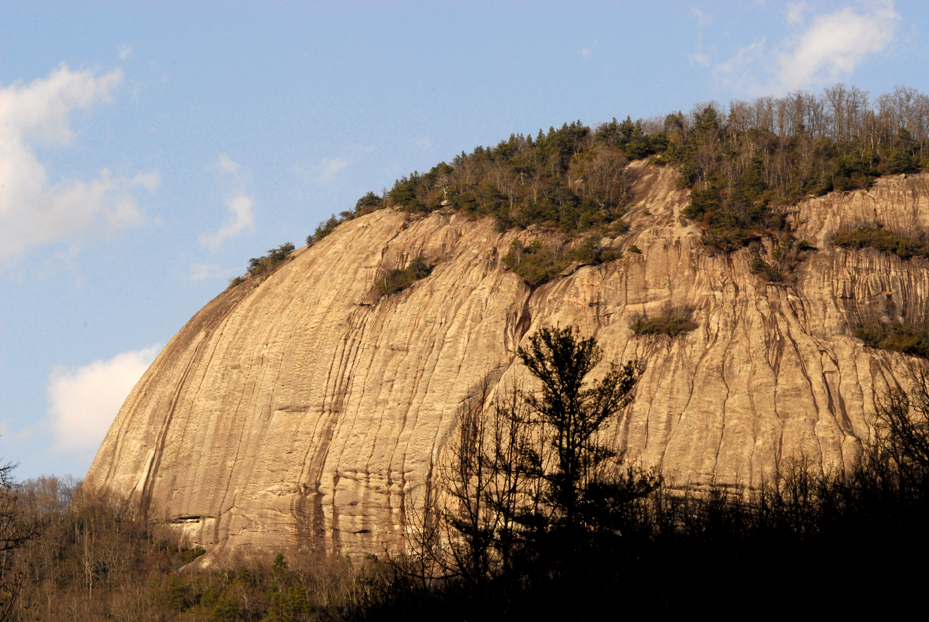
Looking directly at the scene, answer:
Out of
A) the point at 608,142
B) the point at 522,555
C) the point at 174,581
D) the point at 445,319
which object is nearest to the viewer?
the point at 522,555

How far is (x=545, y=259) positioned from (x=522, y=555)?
32236 millimetres

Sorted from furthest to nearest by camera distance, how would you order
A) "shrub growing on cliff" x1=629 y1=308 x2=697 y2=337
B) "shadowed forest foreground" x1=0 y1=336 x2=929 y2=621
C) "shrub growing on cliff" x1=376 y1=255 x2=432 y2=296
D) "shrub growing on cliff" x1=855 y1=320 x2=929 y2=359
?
1. "shrub growing on cliff" x1=376 y1=255 x2=432 y2=296
2. "shrub growing on cliff" x1=629 y1=308 x2=697 y2=337
3. "shrub growing on cliff" x1=855 y1=320 x2=929 y2=359
4. "shadowed forest foreground" x1=0 y1=336 x2=929 y2=621

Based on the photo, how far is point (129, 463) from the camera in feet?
184

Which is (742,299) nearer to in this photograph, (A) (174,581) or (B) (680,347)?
(B) (680,347)

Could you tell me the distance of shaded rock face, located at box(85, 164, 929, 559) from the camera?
3953 centimetres

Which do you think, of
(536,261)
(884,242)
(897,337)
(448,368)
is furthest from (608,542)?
(536,261)

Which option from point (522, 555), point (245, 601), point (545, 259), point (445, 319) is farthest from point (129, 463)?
point (522, 555)

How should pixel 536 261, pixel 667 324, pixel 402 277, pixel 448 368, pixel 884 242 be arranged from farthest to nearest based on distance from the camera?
pixel 402 277 → pixel 536 261 → pixel 448 368 → pixel 884 242 → pixel 667 324

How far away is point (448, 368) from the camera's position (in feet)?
157

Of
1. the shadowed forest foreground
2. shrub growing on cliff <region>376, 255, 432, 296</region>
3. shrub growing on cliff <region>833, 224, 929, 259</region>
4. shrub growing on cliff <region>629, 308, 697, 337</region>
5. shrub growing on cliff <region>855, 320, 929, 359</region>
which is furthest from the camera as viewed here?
shrub growing on cliff <region>376, 255, 432, 296</region>

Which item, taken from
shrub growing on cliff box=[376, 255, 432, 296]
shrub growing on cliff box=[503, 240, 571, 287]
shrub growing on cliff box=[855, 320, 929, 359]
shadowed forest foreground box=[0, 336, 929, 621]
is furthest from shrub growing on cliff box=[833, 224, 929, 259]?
shrub growing on cliff box=[376, 255, 432, 296]

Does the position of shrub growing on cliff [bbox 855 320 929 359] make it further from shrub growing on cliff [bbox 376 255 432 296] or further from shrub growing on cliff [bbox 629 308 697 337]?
shrub growing on cliff [bbox 376 255 432 296]

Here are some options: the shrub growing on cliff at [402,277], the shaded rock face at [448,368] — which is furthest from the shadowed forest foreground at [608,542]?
the shrub growing on cliff at [402,277]

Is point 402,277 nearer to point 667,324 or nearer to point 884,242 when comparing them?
point 667,324
